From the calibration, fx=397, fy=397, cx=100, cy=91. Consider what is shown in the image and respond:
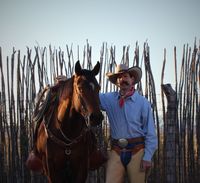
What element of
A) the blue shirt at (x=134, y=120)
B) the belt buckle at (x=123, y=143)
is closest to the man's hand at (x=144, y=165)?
the blue shirt at (x=134, y=120)

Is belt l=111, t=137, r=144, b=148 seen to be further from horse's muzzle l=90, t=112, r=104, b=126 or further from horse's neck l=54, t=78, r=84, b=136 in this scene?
horse's muzzle l=90, t=112, r=104, b=126

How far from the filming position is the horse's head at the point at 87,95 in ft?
10.3

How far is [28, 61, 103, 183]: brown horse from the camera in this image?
3.74 metres

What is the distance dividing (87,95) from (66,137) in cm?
72

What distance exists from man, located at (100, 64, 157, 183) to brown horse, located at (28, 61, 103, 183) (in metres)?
0.28

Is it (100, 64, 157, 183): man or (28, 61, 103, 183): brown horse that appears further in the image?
(100, 64, 157, 183): man

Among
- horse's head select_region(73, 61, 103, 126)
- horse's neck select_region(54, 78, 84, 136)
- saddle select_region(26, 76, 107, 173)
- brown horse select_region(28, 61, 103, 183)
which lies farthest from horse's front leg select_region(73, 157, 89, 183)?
horse's head select_region(73, 61, 103, 126)

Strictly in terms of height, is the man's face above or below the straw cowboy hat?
below

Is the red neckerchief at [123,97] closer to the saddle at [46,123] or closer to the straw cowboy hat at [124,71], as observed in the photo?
the straw cowboy hat at [124,71]

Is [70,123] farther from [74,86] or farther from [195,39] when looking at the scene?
[195,39]

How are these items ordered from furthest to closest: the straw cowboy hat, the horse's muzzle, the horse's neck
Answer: the straw cowboy hat < the horse's neck < the horse's muzzle

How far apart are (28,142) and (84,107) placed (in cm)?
309

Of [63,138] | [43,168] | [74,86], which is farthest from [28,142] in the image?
[74,86]

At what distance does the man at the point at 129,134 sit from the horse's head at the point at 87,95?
1.77 feet
